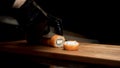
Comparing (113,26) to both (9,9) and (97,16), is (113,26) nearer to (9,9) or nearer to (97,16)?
(97,16)

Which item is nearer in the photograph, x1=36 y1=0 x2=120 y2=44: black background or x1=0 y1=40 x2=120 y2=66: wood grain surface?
x1=0 y1=40 x2=120 y2=66: wood grain surface

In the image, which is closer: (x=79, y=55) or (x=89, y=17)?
(x=79, y=55)

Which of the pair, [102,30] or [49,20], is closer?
[49,20]

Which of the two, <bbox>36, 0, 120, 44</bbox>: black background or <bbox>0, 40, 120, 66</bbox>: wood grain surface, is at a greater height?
<bbox>36, 0, 120, 44</bbox>: black background

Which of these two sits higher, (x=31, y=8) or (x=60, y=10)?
(x=60, y=10)

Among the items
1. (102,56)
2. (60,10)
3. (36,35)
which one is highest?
(60,10)

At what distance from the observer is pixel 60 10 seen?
4.82 meters

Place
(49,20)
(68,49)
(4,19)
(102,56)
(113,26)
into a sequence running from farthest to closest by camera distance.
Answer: (113,26)
(4,19)
(49,20)
(68,49)
(102,56)

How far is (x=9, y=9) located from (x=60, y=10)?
4.83ft

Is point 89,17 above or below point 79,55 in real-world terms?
above

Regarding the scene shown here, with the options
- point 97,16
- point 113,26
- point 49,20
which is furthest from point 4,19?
point 113,26

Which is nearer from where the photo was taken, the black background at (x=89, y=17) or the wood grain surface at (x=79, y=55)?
the wood grain surface at (x=79, y=55)

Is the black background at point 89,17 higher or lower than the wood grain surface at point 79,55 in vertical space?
higher

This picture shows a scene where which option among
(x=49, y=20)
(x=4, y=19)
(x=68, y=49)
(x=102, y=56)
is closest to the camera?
(x=102, y=56)
